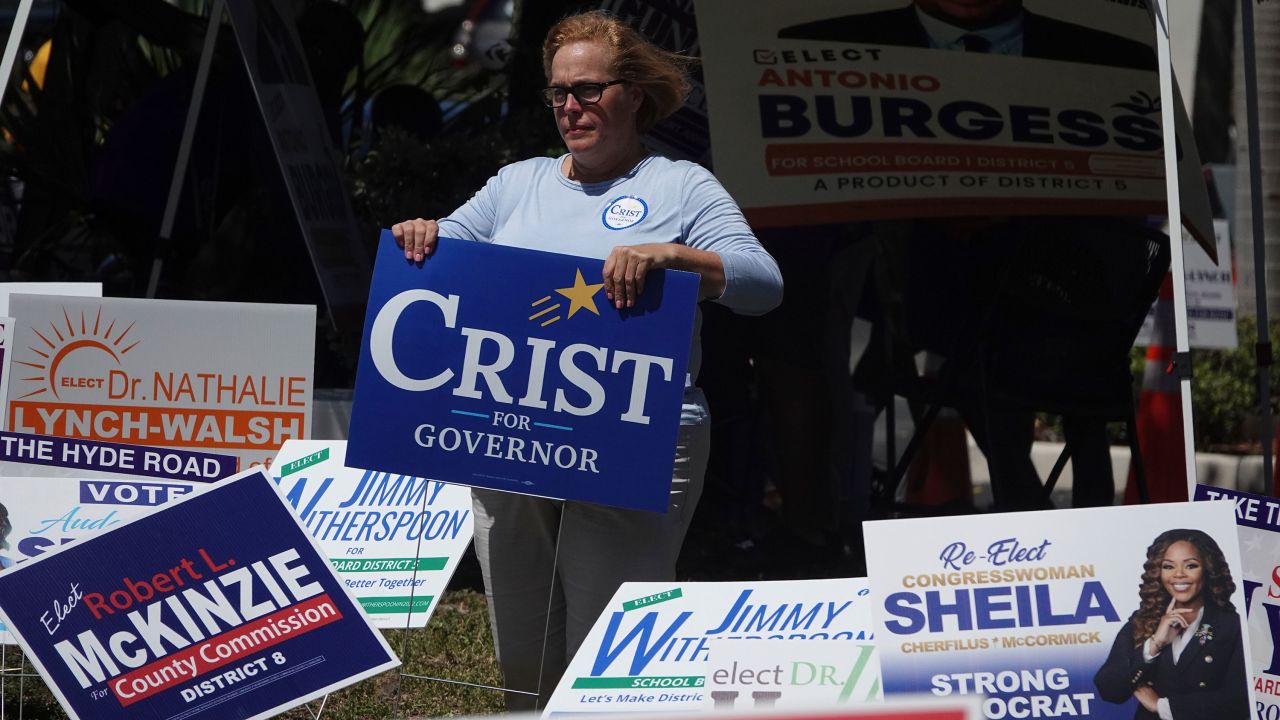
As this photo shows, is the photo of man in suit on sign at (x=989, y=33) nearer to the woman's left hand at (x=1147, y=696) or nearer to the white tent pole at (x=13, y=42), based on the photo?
the white tent pole at (x=13, y=42)

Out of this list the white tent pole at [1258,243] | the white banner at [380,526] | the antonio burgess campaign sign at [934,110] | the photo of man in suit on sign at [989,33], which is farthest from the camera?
the photo of man in suit on sign at [989,33]

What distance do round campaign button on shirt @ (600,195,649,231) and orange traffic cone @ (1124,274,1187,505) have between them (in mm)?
4368

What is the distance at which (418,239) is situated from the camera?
2.99 m

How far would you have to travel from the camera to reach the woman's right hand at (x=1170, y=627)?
2777mm

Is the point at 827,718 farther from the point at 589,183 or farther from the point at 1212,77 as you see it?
the point at 1212,77

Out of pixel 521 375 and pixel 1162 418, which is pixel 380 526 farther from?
pixel 1162 418

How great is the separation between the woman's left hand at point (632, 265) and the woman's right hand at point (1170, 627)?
45.7 inches

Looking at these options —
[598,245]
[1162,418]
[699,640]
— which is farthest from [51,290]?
[1162,418]

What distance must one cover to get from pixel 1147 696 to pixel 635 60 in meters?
1.58

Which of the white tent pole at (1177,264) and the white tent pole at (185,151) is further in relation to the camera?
the white tent pole at (185,151)

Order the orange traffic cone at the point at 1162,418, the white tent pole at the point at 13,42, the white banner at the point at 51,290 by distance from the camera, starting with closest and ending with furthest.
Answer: the white banner at the point at 51,290 → the white tent pole at the point at 13,42 → the orange traffic cone at the point at 1162,418

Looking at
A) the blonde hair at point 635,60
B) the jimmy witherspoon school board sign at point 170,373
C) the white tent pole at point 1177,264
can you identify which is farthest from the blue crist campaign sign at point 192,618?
the white tent pole at point 1177,264

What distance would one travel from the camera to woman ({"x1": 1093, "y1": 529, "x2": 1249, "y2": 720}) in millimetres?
2746

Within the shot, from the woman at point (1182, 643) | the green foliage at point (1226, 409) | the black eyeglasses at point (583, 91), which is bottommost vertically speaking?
the green foliage at point (1226, 409)
